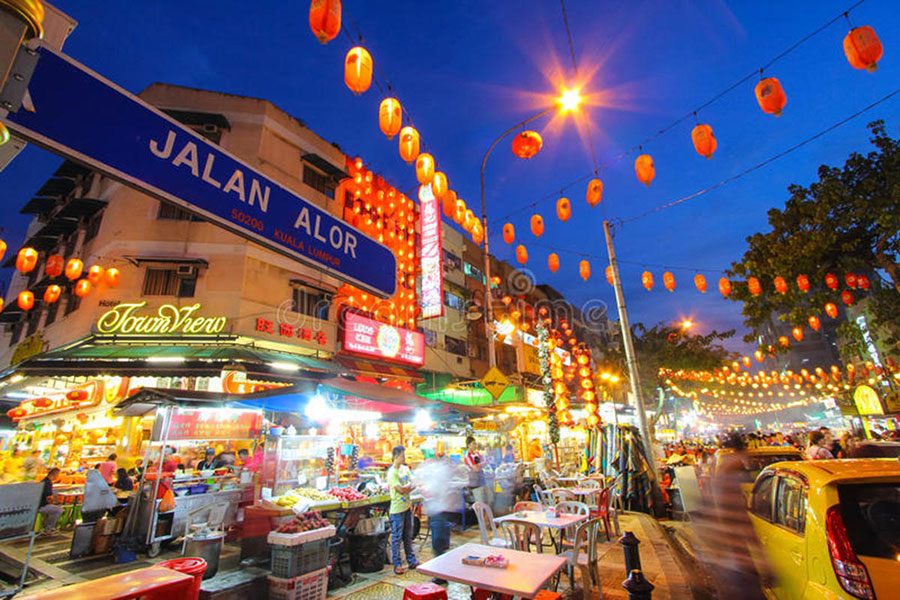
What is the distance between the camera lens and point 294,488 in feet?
29.3

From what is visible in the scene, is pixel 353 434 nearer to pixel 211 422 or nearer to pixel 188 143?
pixel 211 422

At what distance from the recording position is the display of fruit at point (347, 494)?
834cm

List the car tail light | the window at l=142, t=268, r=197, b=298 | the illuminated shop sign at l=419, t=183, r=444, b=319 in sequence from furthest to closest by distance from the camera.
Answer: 1. the illuminated shop sign at l=419, t=183, r=444, b=319
2. the window at l=142, t=268, r=197, b=298
3. the car tail light

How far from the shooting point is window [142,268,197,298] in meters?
13.7

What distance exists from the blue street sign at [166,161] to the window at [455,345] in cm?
2059

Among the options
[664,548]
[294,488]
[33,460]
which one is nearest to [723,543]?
[664,548]

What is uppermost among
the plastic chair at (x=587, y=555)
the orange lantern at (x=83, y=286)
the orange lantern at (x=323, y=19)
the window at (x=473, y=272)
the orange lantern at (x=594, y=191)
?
the window at (x=473, y=272)

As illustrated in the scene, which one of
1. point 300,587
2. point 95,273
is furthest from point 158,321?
point 300,587

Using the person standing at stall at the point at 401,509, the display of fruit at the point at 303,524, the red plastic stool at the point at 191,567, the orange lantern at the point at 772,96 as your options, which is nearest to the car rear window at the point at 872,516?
the red plastic stool at the point at 191,567

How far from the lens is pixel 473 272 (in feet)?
93.0

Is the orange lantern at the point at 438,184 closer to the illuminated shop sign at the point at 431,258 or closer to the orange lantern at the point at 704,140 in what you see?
the illuminated shop sign at the point at 431,258

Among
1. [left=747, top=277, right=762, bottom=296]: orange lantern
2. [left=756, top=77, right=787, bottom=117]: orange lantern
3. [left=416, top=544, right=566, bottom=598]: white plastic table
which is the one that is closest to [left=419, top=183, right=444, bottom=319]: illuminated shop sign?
[left=756, top=77, right=787, bottom=117]: orange lantern

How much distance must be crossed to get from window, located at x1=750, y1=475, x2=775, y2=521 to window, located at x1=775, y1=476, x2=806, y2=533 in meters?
0.32

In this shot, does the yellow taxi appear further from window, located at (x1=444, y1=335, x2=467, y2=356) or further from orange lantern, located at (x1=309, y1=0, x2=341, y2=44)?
window, located at (x1=444, y1=335, x2=467, y2=356)
